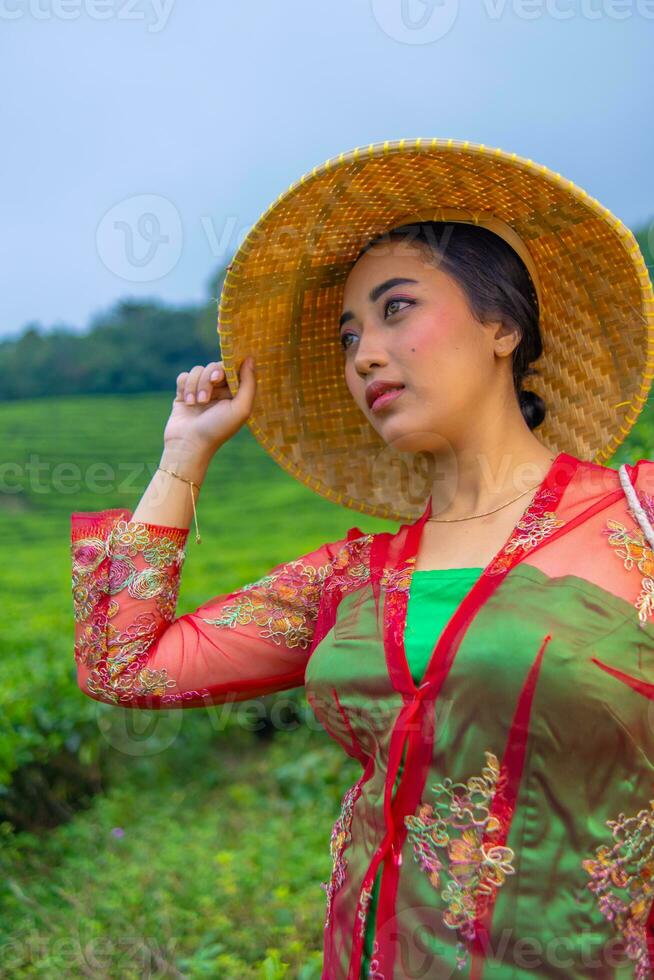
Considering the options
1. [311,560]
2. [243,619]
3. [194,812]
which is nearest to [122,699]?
[243,619]

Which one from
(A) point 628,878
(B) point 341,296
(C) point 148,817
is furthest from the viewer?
(C) point 148,817

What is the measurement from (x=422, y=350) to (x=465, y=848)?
66cm

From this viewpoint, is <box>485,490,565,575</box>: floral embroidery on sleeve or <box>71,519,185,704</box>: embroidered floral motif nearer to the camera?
<box>485,490,565,575</box>: floral embroidery on sleeve

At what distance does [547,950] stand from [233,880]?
1714 millimetres

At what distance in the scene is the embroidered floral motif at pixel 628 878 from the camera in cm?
122

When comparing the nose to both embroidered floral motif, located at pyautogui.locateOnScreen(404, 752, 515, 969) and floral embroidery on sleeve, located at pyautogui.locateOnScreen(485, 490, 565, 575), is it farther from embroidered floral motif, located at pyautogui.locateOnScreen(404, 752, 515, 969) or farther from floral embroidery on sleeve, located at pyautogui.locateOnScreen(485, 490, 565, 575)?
embroidered floral motif, located at pyautogui.locateOnScreen(404, 752, 515, 969)

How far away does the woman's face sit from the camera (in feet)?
4.82

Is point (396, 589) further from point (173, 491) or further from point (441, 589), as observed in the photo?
point (173, 491)

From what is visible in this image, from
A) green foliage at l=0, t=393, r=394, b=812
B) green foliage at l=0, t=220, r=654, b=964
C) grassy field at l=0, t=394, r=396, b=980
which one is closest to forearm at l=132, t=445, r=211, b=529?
green foliage at l=0, t=220, r=654, b=964

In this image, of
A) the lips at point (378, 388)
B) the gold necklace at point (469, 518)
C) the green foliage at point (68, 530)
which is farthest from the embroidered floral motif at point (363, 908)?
the green foliage at point (68, 530)

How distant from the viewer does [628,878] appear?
1237 millimetres

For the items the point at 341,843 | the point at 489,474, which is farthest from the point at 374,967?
the point at 489,474

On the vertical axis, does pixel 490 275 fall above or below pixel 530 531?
above

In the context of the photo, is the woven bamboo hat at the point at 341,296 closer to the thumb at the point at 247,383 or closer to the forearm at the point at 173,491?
the thumb at the point at 247,383
